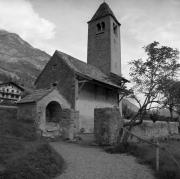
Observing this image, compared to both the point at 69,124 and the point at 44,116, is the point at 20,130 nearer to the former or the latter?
the point at 44,116

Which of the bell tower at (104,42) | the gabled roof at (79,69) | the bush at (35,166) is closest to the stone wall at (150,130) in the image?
the gabled roof at (79,69)

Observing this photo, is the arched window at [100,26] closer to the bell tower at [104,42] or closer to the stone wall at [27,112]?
the bell tower at [104,42]

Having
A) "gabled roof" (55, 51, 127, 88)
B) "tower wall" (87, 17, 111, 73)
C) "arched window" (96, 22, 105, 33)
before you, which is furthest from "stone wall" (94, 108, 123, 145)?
"arched window" (96, 22, 105, 33)

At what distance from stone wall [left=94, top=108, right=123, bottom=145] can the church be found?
16.4 feet

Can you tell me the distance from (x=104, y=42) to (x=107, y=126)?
1659 cm

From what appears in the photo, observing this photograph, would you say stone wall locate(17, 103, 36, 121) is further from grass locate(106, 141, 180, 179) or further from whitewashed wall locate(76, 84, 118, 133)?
grass locate(106, 141, 180, 179)

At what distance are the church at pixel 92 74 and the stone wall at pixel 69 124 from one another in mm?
2232

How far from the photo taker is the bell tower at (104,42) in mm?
25750

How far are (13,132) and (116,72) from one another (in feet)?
58.3

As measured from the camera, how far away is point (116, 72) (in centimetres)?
2686

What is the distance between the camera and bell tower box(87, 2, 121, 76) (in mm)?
25750

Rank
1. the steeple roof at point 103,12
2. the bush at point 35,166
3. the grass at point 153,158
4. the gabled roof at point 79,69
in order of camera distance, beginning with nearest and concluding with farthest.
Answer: the bush at point 35,166 → the grass at point 153,158 → the gabled roof at point 79,69 → the steeple roof at point 103,12

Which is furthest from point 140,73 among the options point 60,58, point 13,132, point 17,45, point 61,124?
point 17,45

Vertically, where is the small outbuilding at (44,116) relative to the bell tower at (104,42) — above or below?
below
